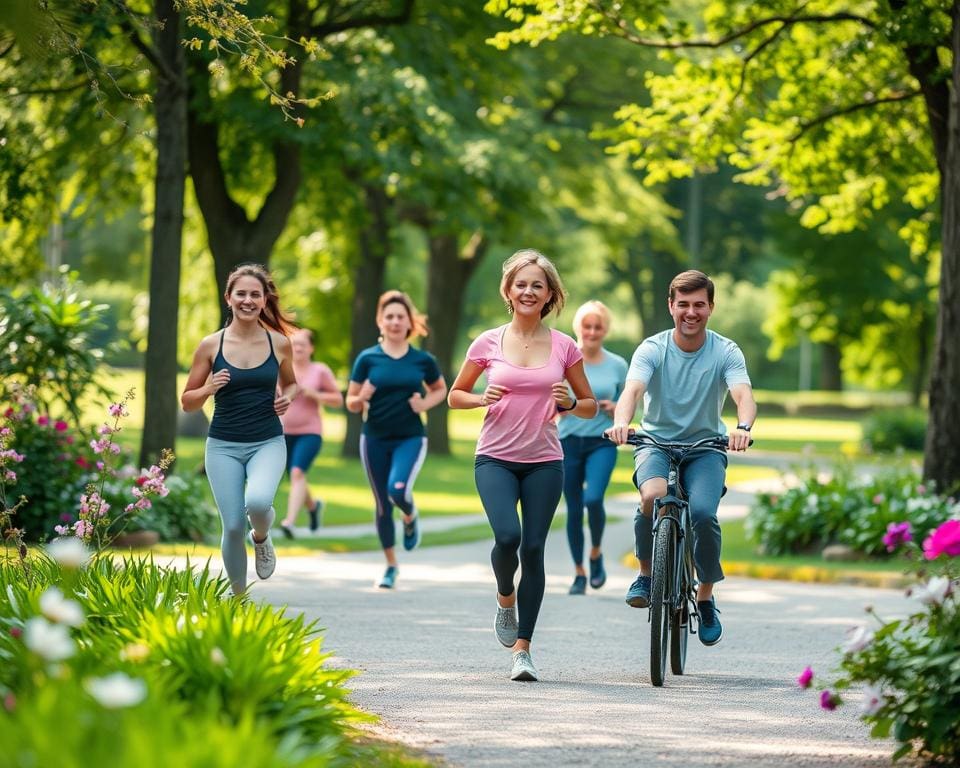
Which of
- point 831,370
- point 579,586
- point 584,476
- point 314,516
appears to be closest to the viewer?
point 584,476

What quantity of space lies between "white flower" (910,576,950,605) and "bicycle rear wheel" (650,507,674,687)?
218cm

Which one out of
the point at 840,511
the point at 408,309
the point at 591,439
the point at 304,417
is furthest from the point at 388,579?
the point at 840,511

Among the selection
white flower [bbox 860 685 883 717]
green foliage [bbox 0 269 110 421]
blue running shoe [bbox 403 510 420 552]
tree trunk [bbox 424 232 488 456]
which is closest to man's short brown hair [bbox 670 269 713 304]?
white flower [bbox 860 685 883 717]

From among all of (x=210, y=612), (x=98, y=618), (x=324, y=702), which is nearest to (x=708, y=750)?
(x=324, y=702)

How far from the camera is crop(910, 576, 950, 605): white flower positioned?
571cm

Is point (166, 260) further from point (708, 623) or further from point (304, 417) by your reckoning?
point (708, 623)

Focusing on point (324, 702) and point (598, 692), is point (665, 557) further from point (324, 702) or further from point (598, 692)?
point (324, 702)

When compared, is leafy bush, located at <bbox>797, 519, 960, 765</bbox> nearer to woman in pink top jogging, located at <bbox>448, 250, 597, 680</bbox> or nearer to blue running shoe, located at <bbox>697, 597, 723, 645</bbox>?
woman in pink top jogging, located at <bbox>448, 250, 597, 680</bbox>

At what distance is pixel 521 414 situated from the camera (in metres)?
8.08

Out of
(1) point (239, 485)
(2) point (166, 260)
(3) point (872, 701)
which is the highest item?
(2) point (166, 260)

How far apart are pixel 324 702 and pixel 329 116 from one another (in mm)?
16756

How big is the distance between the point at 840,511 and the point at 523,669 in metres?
8.64

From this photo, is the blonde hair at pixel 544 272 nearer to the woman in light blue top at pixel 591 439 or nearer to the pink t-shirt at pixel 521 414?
the pink t-shirt at pixel 521 414

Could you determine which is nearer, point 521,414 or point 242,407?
point 521,414
